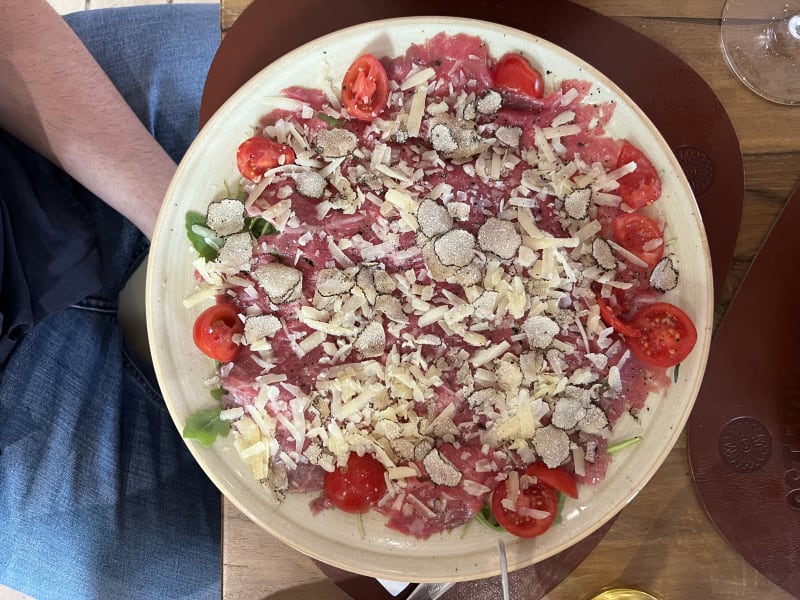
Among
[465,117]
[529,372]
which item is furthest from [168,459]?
[465,117]

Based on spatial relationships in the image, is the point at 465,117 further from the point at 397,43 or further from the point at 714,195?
the point at 714,195

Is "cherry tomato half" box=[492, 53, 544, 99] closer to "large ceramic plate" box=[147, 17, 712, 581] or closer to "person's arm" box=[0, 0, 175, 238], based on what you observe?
"large ceramic plate" box=[147, 17, 712, 581]

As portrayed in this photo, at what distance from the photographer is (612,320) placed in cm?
124

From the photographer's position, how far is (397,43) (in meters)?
1.21

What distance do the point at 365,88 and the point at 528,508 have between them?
0.90m

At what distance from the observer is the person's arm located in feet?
4.50

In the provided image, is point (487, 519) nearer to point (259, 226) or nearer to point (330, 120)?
point (259, 226)

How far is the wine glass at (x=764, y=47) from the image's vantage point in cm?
133

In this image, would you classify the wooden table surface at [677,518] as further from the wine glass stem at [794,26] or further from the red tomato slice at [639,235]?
the red tomato slice at [639,235]

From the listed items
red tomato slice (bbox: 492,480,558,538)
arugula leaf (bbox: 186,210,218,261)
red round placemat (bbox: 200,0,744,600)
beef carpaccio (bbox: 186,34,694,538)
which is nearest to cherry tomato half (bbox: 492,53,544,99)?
beef carpaccio (bbox: 186,34,694,538)

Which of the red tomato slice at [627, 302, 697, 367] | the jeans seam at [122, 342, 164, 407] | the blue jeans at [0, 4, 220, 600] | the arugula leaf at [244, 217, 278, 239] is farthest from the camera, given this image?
the jeans seam at [122, 342, 164, 407]

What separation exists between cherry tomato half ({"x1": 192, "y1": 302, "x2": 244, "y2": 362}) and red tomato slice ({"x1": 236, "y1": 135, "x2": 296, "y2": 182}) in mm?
283

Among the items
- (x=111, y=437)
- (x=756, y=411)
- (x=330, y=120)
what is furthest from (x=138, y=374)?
(x=756, y=411)

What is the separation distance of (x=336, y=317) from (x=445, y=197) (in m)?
0.34
